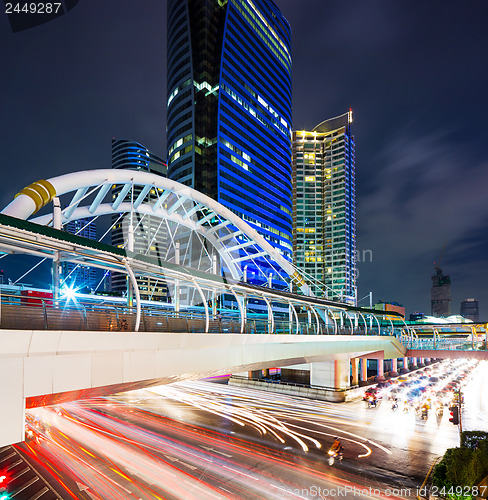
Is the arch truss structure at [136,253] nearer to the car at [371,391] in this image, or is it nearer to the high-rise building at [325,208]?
the car at [371,391]

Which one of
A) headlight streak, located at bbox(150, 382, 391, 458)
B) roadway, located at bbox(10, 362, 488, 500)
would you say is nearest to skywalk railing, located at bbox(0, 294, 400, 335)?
roadway, located at bbox(10, 362, 488, 500)

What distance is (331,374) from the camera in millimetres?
41250

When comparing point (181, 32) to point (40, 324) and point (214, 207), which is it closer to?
point (214, 207)

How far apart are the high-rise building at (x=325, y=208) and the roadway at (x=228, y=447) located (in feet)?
450

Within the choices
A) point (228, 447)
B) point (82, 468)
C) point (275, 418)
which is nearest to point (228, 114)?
point (275, 418)

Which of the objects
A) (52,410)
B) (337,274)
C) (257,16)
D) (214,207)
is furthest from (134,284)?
(337,274)

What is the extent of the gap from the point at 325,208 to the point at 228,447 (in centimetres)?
16628

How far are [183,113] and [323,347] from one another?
94.8m

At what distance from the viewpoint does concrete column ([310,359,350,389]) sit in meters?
41.1

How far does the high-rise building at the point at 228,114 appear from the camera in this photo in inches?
4031

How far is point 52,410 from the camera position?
31844 millimetres

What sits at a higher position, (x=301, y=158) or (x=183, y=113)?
(x=301, y=158)

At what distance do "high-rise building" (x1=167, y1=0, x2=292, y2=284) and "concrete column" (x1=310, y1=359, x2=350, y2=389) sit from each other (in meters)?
62.7

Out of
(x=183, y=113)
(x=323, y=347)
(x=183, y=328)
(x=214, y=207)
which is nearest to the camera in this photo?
(x=183, y=328)
